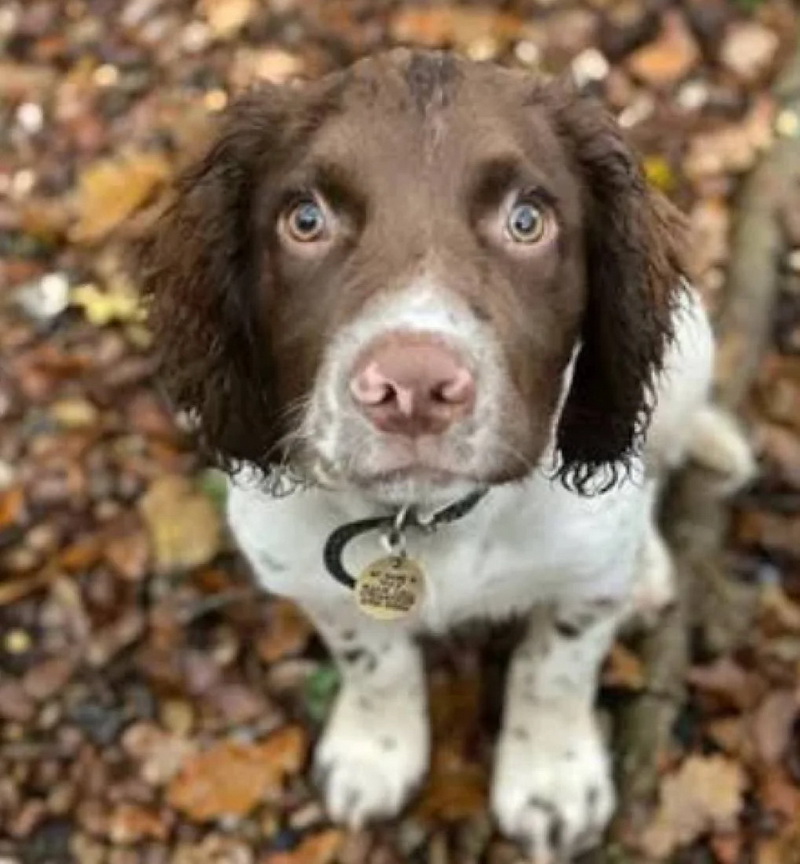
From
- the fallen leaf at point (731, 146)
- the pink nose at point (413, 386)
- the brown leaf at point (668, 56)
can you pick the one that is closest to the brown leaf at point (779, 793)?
the fallen leaf at point (731, 146)

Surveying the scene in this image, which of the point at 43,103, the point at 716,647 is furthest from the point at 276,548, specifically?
the point at 43,103

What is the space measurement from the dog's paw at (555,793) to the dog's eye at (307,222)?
1.47 m

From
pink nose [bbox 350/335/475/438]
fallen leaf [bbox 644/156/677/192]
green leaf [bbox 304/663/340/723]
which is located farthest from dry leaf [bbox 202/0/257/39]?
pink nose [bbox 350/335/475/438]

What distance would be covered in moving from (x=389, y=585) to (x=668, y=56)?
2400mm

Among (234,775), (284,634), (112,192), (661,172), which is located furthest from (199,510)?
(661,172)

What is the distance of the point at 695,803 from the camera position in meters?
4.30

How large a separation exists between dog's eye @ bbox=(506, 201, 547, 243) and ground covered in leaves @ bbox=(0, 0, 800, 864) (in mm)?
1555

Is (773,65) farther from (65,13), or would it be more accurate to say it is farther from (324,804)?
(324,804)

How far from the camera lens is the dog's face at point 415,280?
2945 mm

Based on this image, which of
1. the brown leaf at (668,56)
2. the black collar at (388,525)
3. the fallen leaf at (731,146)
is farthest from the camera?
the brown leaf at (668,56)

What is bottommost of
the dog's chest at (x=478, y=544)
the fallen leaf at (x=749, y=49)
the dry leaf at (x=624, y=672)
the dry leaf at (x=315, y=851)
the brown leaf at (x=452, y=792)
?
the dry leaf at (x=315, y=851)

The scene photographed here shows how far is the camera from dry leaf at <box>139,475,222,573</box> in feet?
15.5

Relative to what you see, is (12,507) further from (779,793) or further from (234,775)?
(779,793)

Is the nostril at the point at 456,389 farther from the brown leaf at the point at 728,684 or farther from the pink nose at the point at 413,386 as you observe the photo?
the brown leaf at the point at 728,684
